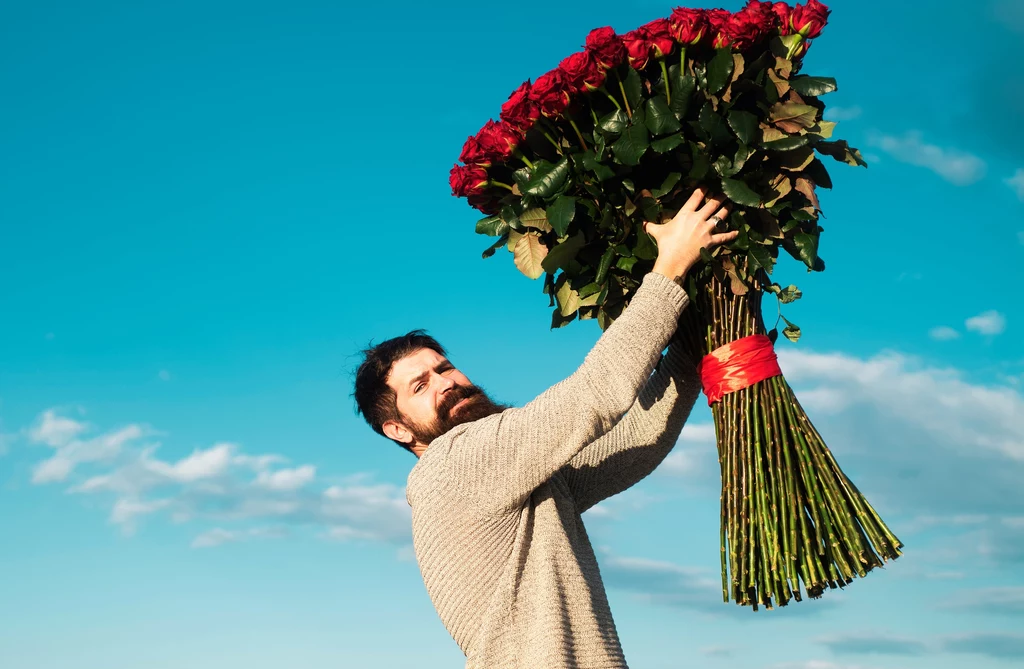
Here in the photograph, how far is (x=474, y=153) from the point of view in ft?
10.6

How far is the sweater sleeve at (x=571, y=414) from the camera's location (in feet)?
9.25

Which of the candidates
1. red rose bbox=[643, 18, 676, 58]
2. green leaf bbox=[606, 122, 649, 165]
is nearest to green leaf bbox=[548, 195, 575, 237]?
green leaf bbox=[606, 122, 649, 165]

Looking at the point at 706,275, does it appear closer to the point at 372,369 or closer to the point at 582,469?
the point at 582,469

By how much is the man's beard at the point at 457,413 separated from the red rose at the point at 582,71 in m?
1.27

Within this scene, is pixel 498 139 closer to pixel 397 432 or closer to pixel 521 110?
pixel 521 110

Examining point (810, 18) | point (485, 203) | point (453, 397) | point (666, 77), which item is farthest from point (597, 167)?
point (453, 397)

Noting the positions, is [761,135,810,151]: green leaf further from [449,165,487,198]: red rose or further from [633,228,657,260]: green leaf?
[449,165,487,198]: red rose

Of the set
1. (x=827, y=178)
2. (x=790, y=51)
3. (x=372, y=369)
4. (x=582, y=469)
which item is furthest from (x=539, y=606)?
(x=790, y=51)

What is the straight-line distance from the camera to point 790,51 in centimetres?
300

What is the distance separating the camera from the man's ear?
3758 millimetres

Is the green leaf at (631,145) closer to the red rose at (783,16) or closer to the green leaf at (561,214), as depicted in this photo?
the green leaf at (561,214)

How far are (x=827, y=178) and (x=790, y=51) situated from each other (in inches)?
16.9

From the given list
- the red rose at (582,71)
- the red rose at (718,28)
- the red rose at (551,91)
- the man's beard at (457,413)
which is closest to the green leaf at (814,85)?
the red rose at (718,28)

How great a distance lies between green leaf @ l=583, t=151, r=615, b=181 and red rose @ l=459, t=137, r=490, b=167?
1.28 feet
